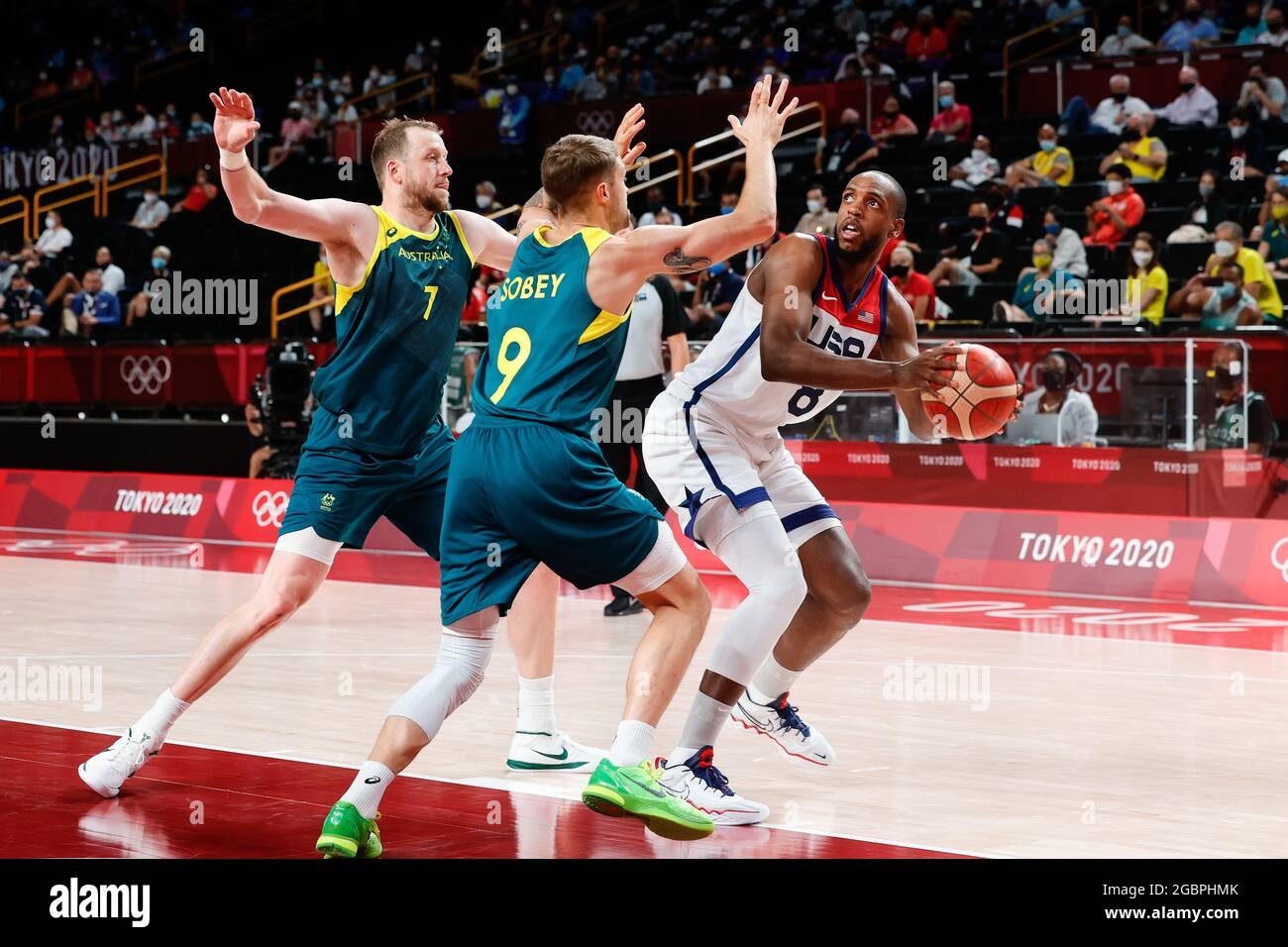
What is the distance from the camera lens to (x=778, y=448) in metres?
6.56

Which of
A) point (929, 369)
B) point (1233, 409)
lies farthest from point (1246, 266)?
point (929, 369)

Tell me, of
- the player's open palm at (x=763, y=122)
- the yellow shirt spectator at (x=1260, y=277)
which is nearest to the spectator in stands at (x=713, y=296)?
the yellow shirt spectator at (x=1260, y=277)

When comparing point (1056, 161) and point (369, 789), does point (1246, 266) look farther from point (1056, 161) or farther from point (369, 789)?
point (369, 789)

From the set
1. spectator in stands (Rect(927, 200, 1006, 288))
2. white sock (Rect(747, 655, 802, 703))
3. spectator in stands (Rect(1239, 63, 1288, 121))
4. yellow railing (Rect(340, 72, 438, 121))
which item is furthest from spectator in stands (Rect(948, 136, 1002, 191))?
white sock (Rect(747, 655, 802, 703))

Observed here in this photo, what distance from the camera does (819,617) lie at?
6.48m

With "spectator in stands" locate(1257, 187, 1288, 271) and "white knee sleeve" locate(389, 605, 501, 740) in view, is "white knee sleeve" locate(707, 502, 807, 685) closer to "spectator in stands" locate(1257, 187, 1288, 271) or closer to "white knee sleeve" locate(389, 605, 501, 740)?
"white knee sleeve" locate(389, 605, 501, 740)

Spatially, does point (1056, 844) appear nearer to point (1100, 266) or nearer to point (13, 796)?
point (13, 796)

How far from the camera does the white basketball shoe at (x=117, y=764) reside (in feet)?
19.3

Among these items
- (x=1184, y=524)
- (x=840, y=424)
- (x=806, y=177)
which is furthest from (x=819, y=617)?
(x=806, y=177)

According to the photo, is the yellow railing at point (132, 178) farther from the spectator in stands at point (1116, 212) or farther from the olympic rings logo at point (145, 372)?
the spectator in stands at point (1116, 212)

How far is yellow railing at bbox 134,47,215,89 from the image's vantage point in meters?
31.6

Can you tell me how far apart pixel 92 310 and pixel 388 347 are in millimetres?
16848

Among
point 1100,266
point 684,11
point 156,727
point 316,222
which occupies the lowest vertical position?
point 156,727
